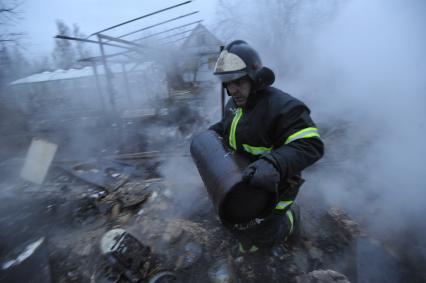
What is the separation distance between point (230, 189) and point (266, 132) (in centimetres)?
58

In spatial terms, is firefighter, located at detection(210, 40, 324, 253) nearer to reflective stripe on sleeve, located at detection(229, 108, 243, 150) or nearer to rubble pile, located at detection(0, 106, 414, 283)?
reflective stripe on sleeve, located at detection(229, 108, 243, 150)

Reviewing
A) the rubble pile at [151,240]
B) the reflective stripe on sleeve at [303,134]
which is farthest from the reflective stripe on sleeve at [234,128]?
the rubble pile at [151,240]

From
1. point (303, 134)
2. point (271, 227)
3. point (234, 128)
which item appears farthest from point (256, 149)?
point (271, 227)

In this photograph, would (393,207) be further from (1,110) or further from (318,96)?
(1,110)

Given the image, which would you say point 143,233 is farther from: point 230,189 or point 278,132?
point 278,132

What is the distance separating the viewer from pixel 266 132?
72.7 inches

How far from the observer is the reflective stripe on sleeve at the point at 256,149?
1.91 m

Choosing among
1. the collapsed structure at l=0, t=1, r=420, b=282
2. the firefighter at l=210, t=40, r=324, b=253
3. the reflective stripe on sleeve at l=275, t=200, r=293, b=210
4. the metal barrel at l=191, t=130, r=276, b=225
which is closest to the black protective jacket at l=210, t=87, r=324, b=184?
the firefighter at l=210, t=40, r=324, b=253

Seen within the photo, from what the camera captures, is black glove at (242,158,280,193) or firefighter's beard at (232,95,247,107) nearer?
black glove at (242,158,280,193)

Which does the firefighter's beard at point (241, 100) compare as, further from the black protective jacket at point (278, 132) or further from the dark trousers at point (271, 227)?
the dark trousers at point (271, 227)

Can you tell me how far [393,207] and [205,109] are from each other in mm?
8070

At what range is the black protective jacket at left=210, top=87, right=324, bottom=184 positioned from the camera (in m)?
1.63

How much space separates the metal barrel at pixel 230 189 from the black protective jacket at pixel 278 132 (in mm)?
177

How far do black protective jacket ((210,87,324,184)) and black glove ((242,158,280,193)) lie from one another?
0.06 m
